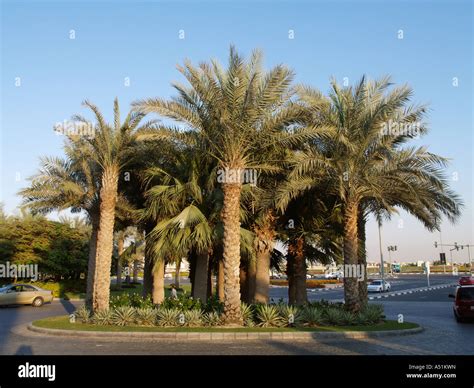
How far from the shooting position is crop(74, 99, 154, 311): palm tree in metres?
20.2

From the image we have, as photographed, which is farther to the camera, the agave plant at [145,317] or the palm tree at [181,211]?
the palm tree at [181,211]

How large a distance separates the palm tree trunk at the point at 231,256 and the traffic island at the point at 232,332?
→ 29.5 inches

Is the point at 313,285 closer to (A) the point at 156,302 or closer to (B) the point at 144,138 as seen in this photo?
(A) the point at 156,302

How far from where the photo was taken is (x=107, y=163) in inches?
807

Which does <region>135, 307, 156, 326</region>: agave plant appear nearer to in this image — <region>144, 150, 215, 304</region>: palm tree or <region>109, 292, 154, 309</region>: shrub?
<region>109, 292, 154, 309</region>: shrub

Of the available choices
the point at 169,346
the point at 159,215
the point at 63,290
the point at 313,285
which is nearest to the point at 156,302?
the point at 159,215

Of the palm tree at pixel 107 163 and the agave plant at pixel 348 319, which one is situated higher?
the palm tree at pixel 107 163

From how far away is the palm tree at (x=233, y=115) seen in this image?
17453 mm

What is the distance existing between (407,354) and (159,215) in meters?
13.1

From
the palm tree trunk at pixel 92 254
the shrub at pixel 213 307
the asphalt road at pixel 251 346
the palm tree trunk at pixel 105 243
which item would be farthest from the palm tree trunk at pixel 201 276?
the asphalt road at pixel 251 346

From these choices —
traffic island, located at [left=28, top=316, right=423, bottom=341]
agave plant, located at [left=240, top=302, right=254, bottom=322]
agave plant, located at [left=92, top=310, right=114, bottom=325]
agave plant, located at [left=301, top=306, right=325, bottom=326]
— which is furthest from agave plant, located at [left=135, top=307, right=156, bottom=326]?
agave plant, located at [left=301, top=306, right=325, bottom=326]

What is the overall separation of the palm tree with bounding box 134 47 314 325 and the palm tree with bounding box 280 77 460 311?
129 cm

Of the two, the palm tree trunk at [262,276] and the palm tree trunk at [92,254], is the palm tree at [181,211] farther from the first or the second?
the palm tree trunk at [92,254]
